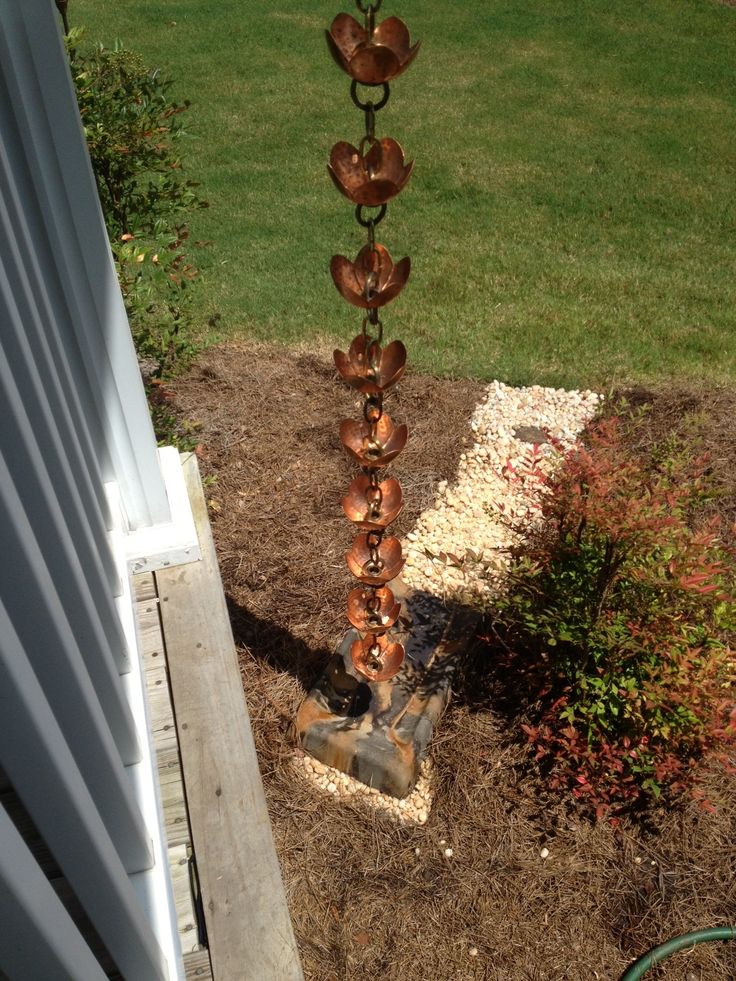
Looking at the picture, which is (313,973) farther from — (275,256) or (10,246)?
(275,256)

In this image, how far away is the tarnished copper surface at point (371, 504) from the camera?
202cm

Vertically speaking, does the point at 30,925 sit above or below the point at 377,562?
above

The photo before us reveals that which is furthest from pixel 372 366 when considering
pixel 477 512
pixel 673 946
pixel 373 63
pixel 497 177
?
pixel 497 177

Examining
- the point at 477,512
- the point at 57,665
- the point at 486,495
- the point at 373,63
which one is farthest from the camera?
the point at 486,495

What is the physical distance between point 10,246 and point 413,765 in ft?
6.67

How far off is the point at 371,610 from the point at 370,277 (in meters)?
1.03

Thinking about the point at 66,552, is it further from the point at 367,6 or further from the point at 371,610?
the point at 371,610

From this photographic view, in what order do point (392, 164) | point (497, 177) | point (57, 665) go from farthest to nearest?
point (497, 177), point (392, 164), point (57, 665)

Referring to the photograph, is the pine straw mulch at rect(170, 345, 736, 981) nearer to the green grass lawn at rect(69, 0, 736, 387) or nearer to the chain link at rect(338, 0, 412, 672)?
the chain link at rect(338, 0, 412, 672)

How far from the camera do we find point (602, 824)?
264cm

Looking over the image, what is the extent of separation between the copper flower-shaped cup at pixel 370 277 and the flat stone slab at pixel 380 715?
59.8 inches

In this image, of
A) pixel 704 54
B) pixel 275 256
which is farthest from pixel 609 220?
pixel 704 54

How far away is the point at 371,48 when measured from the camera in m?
1.34

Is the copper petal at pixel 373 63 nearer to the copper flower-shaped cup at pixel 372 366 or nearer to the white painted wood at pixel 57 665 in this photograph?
the copper flower-shaped cup at pixel 372 366
